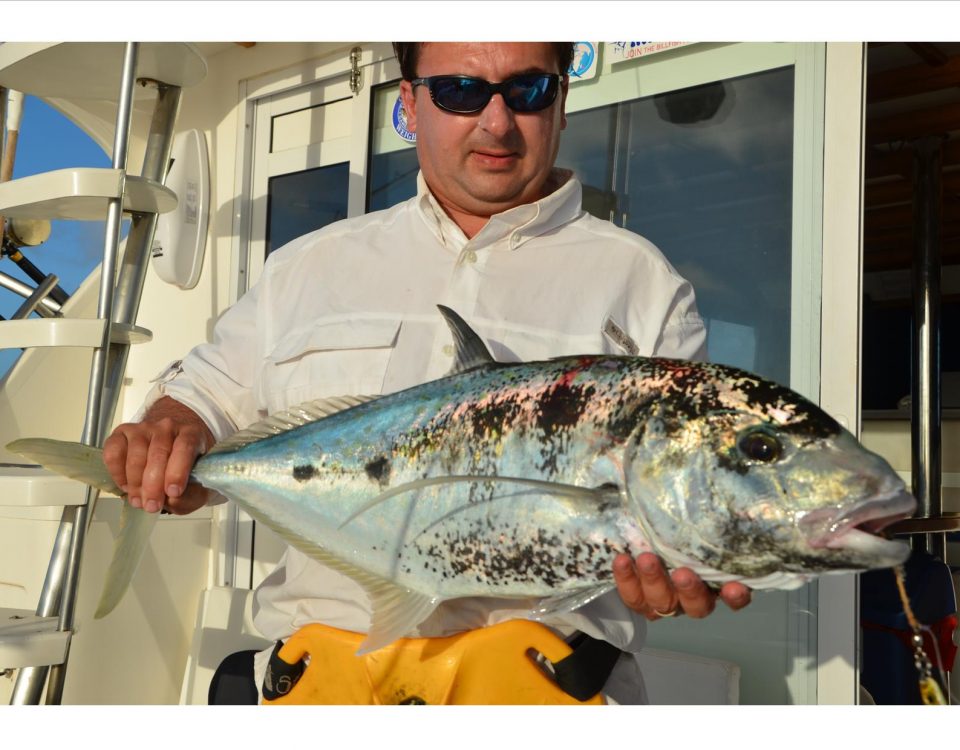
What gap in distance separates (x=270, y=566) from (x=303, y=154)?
186 centimetres

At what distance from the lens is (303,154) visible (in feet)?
13.2

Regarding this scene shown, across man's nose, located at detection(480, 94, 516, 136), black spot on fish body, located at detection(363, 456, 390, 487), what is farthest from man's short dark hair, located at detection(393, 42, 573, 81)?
black spot on fish body, located at detection(363, 456, 390, 487)

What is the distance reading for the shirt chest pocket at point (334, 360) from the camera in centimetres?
171

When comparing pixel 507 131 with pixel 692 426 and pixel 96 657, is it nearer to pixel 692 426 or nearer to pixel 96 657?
pixel 692 426

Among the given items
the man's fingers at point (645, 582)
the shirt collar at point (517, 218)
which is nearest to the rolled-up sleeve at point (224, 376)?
the shirt collar at point (517, 218)

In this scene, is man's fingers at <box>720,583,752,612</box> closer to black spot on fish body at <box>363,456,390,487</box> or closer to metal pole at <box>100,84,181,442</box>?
black spot on fish body at <box>363,456,390,487</box>

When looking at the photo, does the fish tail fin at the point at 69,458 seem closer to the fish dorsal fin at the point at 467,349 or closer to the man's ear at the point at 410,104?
the fish dorsal fin at the point at 467,349

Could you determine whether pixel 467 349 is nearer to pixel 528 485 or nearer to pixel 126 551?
pixel 528 485

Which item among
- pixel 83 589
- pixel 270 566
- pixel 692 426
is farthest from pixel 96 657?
pixel 692 426

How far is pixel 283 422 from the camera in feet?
5.01

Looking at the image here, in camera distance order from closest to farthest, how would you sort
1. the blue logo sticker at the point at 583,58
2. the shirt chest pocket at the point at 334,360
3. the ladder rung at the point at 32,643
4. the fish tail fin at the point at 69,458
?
the fish tail fin at the point at 69,458
the shirt chest pocket at the point at 334,360
the ladder rung at the point at 32,643
the blue logo sticker at the point at 583,58

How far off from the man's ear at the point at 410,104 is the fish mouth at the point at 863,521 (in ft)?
3.90

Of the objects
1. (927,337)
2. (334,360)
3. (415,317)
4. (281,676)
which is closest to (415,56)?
(415,317)
